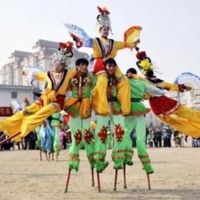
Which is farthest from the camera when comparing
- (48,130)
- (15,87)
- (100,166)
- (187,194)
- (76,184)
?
(15,87)

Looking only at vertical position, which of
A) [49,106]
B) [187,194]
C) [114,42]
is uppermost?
[114,42]

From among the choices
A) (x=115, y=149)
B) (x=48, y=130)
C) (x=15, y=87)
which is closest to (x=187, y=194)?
(x=115, y=149)

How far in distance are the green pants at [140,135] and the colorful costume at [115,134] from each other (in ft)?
0.85

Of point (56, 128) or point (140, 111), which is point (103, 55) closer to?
point (140, 111)

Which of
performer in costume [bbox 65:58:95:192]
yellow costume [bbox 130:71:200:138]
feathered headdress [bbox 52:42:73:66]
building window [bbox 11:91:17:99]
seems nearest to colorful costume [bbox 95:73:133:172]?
performer in costume [bbox 65:58:95:192]

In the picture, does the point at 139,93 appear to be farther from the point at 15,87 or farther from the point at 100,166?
the point at 15,87

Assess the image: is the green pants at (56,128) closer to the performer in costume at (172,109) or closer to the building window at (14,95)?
the performer in costume at (172,109)

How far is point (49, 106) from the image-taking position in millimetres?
6840

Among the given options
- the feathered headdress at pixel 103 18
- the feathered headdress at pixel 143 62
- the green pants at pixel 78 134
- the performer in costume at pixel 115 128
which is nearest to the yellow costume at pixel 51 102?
the green pants at pixel 78 134

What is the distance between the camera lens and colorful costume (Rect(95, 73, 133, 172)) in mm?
6883

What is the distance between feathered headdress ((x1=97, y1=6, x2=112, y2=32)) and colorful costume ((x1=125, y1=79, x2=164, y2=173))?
3.62 ft

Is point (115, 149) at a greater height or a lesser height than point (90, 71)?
lesser

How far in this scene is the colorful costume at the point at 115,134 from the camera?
688 cm

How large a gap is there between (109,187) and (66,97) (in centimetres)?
174
